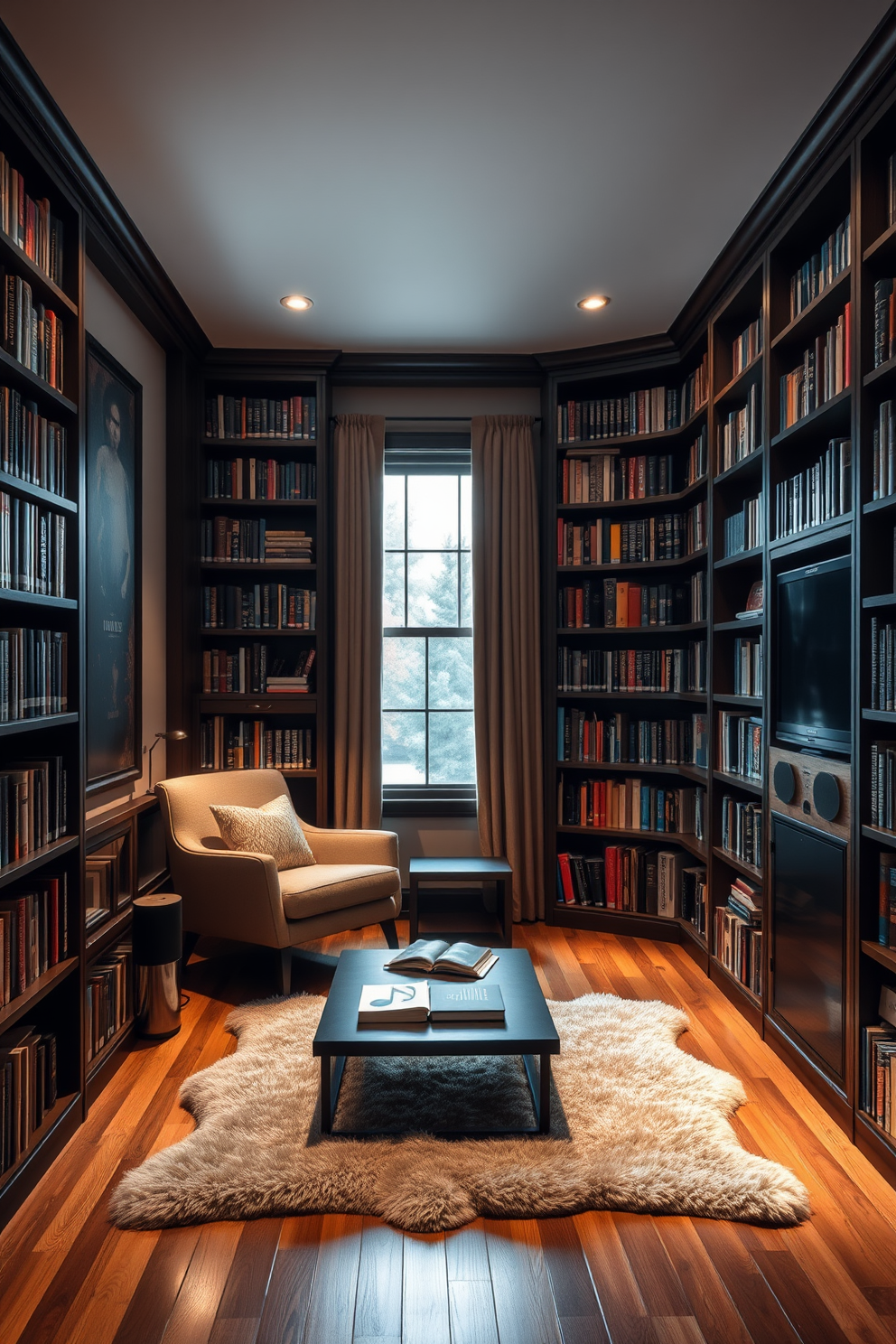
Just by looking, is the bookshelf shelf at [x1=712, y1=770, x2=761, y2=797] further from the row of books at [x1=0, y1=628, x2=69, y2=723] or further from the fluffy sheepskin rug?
the row of books at [x1=0, y1=628, x2=69, y2=723]

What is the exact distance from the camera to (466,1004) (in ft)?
7.62

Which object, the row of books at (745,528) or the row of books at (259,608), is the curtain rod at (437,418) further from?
the row of books at (745,528)

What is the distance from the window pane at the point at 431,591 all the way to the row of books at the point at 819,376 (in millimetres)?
2121

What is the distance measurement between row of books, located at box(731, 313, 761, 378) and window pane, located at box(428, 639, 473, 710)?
195 cm

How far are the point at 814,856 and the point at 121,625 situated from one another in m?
2.67

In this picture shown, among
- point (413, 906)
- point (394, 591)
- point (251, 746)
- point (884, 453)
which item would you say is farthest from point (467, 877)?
point (884, 453)

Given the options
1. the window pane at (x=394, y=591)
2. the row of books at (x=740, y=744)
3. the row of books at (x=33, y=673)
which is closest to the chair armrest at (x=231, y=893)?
the row of books at (x=33, y=673)

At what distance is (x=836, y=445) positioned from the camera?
2.47 metres

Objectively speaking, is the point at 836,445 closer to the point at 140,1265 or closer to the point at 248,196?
the point at 248,196

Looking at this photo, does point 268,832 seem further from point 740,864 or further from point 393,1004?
point 740,864

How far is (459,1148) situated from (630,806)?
2.30 metres

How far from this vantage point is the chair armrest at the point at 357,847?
3.81 m

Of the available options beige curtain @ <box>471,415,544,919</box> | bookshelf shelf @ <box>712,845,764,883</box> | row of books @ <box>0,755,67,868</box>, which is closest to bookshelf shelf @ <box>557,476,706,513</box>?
beige curtain @ <box>471,415,544,919</box>

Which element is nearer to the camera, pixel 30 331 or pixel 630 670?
pixel 30 331
